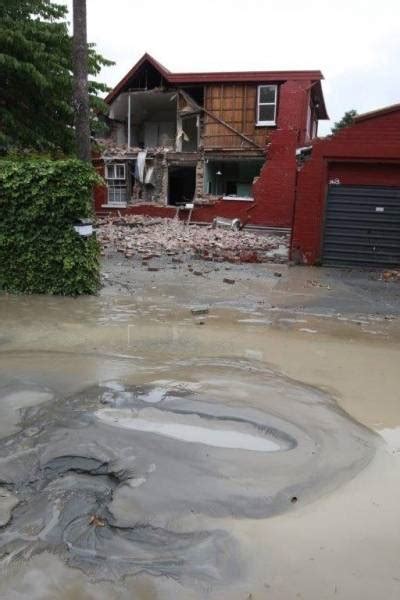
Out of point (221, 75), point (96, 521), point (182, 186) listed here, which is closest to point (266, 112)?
point (221, 75)

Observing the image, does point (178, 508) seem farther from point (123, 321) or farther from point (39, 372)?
point (123, 321)

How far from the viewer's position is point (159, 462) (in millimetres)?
3629

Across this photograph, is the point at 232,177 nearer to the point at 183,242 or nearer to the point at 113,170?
the point at 113,170

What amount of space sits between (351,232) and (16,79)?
399 inches

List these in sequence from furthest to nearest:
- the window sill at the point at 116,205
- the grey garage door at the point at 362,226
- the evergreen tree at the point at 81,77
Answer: the window sill at the point at 116,205, the grey garage door at the point at 362,226, the evergreen tree at the point at 81,77

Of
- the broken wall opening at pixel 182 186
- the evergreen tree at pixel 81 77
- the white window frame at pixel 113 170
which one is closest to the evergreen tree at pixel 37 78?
the evergreen tree at pixel 81 77

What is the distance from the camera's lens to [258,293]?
10016 mm

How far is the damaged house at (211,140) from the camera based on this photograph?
23.8 meters

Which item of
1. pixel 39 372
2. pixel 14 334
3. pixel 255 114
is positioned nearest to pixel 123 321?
pixel 14 334

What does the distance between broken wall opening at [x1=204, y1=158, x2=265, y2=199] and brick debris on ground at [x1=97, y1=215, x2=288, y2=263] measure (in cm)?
511

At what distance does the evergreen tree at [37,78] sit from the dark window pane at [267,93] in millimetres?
10758

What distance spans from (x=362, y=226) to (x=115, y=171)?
57.1 feet

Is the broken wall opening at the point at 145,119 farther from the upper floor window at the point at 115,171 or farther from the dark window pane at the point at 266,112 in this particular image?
the dark window pane at the point at 266,112

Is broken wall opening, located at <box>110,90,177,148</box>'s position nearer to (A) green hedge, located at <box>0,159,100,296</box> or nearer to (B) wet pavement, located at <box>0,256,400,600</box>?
(A) green hedge, located at <box>0,159,100,296</box>
